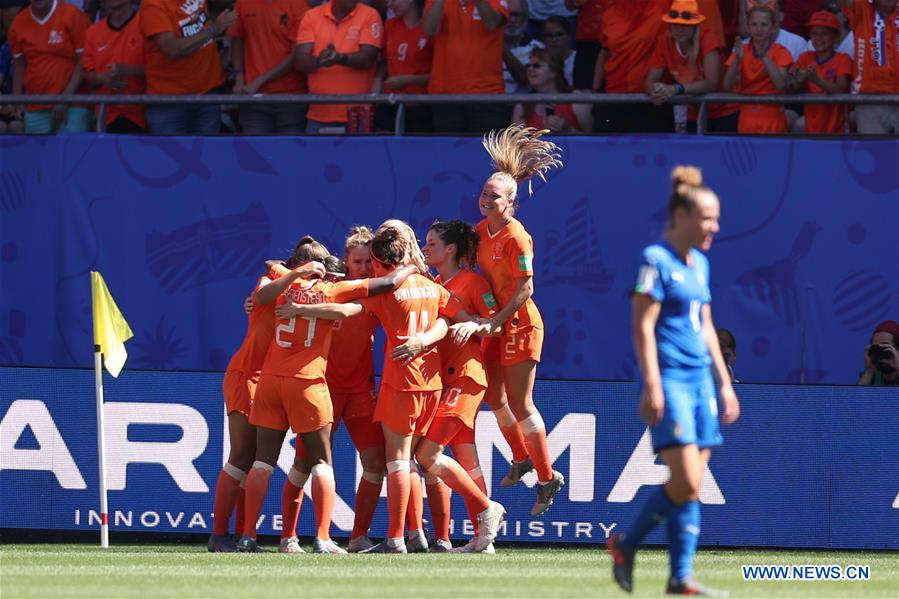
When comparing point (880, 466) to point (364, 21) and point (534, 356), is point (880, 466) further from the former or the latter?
point (364, 21)

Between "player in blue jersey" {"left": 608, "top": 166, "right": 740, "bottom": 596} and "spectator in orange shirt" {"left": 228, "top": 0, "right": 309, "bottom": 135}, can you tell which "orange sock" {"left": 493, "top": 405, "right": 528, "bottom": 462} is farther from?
"spectator in orange shirt" {"left": 228, "top": 0, "right": 309, "bottom": 135}

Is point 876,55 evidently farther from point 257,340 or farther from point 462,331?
point 257,340

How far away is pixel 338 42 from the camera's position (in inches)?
558

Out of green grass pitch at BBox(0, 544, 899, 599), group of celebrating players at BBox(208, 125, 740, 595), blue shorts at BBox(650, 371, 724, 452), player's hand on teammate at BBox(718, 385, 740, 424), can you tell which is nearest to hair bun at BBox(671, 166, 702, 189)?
blue shorts at BBox(650, 371, 724, 452)

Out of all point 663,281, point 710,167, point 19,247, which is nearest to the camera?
point 663,281

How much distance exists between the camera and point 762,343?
44.6 ft

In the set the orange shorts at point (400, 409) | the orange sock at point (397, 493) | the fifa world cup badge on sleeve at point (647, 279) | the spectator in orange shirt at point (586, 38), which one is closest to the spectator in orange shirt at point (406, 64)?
the spectator in orange shirt at point (586, 38)

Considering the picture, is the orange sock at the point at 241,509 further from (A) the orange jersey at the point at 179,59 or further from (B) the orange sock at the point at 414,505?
(A) the orange jersey at the point at 179,59

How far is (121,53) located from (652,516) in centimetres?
916

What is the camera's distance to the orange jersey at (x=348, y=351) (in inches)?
444

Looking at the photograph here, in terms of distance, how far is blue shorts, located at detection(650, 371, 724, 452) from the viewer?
280 inches

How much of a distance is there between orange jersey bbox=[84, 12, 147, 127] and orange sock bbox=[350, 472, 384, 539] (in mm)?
5085

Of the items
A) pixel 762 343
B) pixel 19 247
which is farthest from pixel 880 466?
pixel 19 247

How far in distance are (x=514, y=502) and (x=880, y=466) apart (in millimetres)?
2902
